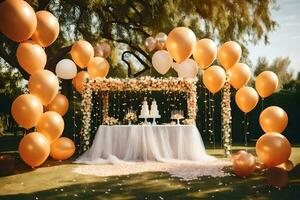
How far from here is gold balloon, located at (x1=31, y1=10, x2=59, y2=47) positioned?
26.8ft

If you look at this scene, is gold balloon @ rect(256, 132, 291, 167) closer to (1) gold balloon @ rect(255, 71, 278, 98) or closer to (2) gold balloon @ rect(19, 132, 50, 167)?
(1) gold balloon @ rect(255, 71, 278, 98)

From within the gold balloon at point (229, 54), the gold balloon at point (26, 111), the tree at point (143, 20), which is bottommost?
the gold balloon at point (26, 111)

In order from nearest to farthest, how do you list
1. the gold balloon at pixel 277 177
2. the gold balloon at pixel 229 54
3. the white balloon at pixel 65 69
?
the gold balloon at pixel 277 177, the gold balloon at pixel 229 54, the white balloon at pixel 65 69

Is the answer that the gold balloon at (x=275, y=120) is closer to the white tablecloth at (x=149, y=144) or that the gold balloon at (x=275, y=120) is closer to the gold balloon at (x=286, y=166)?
the gold balloon at (x=286, y=166)

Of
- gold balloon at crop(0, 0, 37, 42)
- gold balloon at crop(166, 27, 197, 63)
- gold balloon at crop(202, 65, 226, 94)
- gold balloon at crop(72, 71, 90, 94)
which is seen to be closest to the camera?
gold balloon at crop(0, 0, 37, 42)

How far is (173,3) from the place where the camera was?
46.8 feet

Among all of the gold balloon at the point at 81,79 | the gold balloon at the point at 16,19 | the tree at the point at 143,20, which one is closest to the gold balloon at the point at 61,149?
the gold balloon at the point at 81,79

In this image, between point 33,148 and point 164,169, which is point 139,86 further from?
point 33,148

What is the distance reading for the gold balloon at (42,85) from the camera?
818 cm

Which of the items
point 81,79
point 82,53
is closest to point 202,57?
point 82,53

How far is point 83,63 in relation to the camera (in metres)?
10.4

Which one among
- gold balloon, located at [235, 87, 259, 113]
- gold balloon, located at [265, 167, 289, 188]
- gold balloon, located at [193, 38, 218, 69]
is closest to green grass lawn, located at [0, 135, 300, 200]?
gold balloon, located at [265, 167, 289, 188]

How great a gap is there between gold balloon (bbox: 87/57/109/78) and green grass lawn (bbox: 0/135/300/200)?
3.66m

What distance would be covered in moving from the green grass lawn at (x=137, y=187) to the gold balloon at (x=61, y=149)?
1781 millimetres
